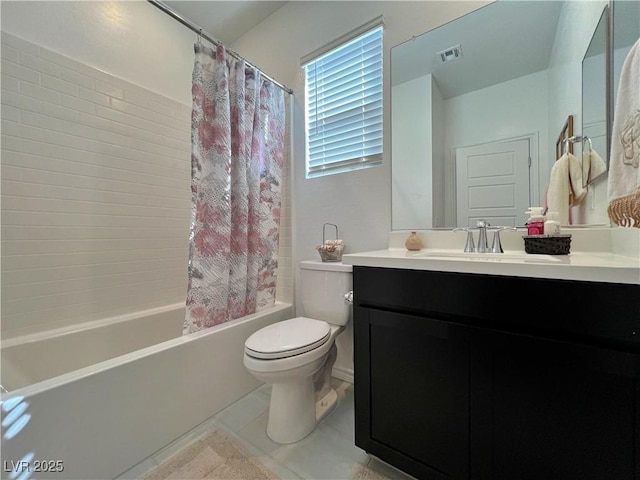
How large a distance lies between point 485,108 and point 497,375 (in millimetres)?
1202

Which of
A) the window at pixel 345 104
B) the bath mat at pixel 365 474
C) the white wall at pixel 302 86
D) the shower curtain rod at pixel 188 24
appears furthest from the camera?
the window at pixel 345 104

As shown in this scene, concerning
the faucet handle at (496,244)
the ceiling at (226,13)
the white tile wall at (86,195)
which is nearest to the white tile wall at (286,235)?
the white tile wall at (86,195)

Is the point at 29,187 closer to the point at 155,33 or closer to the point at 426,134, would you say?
the point at 155,33

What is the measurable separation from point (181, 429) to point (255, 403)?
1.23 ft

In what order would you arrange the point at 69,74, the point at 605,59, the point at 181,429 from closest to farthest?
1. the point at 605,59
2. the point at 181,429
3. the point at 69,74

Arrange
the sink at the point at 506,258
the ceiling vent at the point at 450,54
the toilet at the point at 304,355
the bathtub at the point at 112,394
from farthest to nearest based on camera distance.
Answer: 1. the ceiling vent at the point at 450,54
2. the toilet at the point at 304,355
3. the bathtub at the point at 112,394
4. the sink at the point at 506,258

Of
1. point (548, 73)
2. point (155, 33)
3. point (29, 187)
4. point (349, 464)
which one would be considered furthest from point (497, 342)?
point (155, 33)

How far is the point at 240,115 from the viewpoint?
61.5 inches

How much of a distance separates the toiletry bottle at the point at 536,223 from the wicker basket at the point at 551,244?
0.08 meters

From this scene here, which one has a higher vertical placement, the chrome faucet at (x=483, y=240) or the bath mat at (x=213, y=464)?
the chrome faucet at (x=483, y=240)

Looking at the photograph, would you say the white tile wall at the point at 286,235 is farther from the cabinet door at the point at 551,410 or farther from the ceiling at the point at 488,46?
the cabinet door at the point at 551,410

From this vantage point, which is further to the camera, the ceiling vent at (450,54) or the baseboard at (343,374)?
the baseboard at (343,374)

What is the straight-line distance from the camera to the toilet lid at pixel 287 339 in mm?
1090

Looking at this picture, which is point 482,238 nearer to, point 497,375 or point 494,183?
point 494,183
